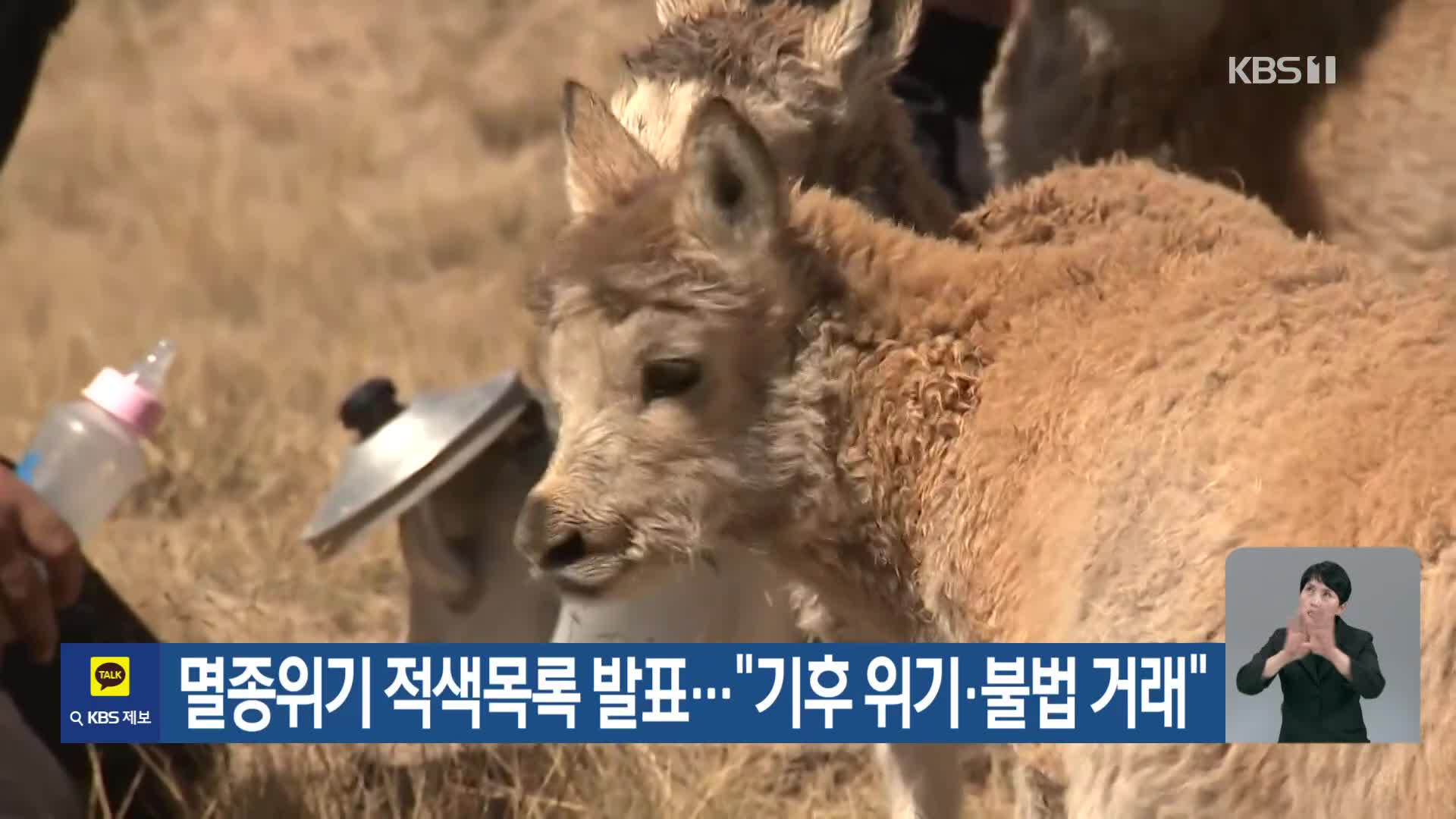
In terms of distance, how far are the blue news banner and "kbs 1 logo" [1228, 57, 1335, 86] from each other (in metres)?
0.93

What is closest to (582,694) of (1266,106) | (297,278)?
(1266,106)

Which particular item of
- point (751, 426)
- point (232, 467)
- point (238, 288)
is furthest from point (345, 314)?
point (751, 426)

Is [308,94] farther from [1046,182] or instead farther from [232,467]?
[1046,182]

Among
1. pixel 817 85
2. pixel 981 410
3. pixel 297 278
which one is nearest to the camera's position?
pixel 981 410

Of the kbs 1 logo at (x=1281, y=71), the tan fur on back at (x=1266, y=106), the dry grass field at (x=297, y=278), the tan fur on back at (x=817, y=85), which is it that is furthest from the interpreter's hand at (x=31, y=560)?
the kbs 1 logo at (x=1281, y=71)

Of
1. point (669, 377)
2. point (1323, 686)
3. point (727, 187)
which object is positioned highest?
point (727, 187)

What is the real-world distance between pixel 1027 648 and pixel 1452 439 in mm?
288

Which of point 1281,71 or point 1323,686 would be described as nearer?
point 1323,686

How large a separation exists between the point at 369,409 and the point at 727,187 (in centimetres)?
94

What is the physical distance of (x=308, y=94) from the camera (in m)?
4.11

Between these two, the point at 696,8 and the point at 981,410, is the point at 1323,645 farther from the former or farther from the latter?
the point at 696,8

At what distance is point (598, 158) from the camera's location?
126cm

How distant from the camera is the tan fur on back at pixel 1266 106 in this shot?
1687 mm

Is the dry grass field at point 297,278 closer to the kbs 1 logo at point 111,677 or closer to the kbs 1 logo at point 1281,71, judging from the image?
the kbs 1 logo at point 111,677
